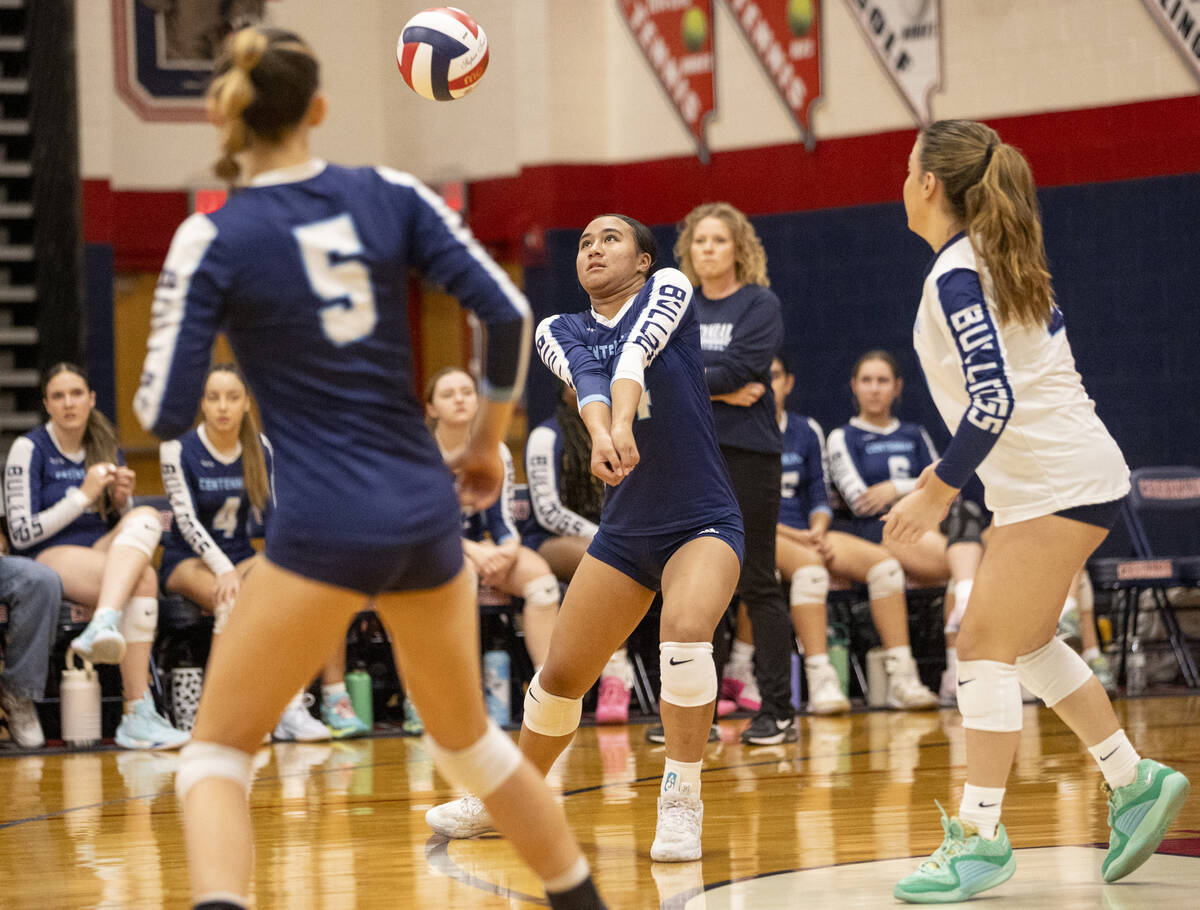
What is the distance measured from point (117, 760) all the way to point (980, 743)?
157 inches

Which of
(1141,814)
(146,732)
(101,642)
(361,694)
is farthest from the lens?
(361,694)

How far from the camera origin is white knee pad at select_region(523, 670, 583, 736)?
3951 mm

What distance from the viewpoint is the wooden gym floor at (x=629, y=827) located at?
360cm

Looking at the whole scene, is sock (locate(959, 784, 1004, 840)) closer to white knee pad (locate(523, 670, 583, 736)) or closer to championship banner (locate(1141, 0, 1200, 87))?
white knee pad (locate(523, 670, 583, 736))

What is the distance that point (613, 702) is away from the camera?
694 centimetres

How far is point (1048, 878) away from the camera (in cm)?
361

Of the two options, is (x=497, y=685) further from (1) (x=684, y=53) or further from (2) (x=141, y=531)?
(1) (x=684, y=53)

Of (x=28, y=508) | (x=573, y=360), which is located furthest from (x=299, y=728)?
(x=573, y=360)

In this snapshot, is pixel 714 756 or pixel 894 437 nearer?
pixel 714 756

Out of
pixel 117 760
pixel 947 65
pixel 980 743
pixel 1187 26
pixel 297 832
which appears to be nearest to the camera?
pixel 980 743

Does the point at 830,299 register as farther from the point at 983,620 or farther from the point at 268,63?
the point at 268,63

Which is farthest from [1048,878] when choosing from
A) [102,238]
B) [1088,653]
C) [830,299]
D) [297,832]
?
[102,238]

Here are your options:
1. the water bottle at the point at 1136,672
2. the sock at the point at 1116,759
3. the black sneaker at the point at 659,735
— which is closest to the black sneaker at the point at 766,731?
the black sneaker at the point at 659,735

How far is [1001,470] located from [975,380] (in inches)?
11.1
